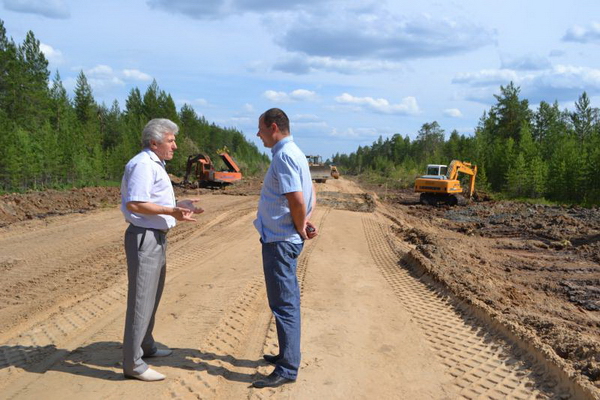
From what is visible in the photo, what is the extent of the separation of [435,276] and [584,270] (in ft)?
16.8

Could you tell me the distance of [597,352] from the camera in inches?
169

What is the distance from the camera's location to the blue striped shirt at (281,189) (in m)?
3.30

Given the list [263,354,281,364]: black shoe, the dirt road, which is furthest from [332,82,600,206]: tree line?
[263,354,281,364]: black shoe

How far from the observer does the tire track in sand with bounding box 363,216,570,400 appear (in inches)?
149

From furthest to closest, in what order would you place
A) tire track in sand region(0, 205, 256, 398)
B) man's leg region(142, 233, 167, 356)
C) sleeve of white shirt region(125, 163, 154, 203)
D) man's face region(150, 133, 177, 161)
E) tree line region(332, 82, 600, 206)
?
tree line region(332, 82, 600, 206)
tire track in sand region(0, 205, 256, 398)
man's leg region(142, 233, 167, 356)
man's face region(150, 133, 177, 161)
sleeve of white shirt region(125, 163, 154, 203)

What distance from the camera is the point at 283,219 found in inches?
133

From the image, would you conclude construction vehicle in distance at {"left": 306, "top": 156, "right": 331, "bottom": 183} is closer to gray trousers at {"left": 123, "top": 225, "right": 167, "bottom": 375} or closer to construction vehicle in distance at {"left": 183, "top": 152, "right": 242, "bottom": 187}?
construction vehicle in distance at {"left": 183, "top": 152, "right": 242, "bottom": 187}

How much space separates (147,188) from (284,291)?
49.1 inches

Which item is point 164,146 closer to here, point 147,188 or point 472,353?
point 147,188

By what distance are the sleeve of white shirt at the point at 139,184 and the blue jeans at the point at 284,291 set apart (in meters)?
0.95

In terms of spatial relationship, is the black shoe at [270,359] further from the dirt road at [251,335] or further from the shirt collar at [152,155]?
the shirt collar at [152,155]

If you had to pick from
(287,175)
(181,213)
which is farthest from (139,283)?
(287,175)

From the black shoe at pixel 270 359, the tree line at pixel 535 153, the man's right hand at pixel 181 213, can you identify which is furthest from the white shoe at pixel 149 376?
the tree line at pixel 535 153

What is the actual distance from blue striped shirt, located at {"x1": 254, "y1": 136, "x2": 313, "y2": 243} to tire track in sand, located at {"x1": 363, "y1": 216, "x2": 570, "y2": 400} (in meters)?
2.02
